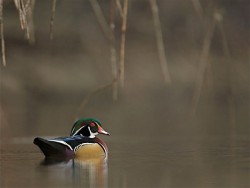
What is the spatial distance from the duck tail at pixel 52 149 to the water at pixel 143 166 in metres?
0.12

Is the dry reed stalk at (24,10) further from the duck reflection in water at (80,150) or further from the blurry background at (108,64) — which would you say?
the blurry background at (108,64)

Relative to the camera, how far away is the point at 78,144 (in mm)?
10828

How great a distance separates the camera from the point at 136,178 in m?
8.39

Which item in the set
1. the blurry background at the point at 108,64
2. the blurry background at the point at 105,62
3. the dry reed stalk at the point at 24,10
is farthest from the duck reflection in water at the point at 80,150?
the blurry background at the point at 105,62

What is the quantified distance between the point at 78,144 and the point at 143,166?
1.65 m

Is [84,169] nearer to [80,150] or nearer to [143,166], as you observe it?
[143,166]

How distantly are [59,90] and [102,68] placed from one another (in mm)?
1108

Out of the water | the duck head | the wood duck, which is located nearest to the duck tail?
the wood duck

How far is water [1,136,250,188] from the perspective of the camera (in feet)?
26.8

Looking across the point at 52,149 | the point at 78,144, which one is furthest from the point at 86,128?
the point at 52,149

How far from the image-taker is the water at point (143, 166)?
8.18m

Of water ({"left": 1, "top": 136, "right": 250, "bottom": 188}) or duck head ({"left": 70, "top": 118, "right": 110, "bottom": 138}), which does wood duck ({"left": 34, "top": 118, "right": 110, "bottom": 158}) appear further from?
water ({"left": 1, "top": 136, "right": 250, "bottom": 188})

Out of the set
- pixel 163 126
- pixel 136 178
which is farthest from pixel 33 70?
pixel 136 178

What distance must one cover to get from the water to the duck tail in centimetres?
12
